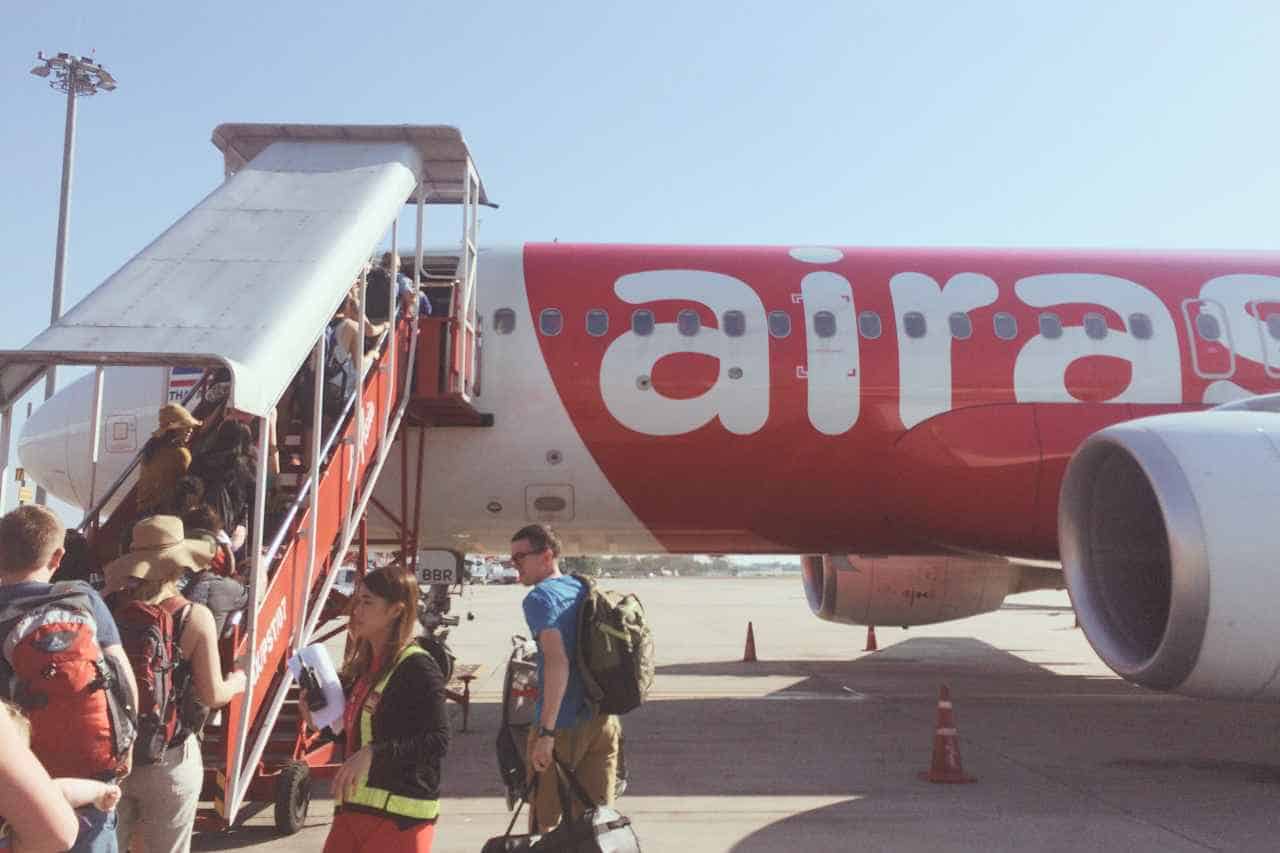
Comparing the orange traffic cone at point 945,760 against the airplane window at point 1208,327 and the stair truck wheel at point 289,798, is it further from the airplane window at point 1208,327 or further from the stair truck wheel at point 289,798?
the airplane window at point 1208,327

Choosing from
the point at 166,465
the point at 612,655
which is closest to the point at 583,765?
the point at 612,655

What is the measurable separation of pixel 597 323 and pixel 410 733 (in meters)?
6.30

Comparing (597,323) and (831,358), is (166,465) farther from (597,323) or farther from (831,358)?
(831,358)

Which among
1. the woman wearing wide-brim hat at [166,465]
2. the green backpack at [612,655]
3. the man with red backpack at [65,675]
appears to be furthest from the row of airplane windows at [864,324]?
the man with red backpack at [65,675]

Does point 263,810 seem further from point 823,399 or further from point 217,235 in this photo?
point 823,399

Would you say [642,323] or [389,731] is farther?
[642,323]

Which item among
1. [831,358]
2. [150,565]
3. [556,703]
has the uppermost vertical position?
[831,358]

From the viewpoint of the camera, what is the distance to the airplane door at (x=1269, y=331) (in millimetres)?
9805

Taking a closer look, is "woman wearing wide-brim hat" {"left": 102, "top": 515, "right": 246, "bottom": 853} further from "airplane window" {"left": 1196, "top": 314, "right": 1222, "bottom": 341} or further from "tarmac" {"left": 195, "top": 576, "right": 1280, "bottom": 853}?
"airplane window" {"left": 1196, "top": 314, "right": 1222, "bottom": 341}

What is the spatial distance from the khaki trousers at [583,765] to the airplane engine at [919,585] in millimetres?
9007

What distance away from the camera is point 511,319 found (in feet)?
31.2

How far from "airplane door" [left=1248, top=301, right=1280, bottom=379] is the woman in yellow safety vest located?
28.8 ft

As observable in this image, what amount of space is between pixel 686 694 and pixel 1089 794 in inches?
220

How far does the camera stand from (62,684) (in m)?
2.89
